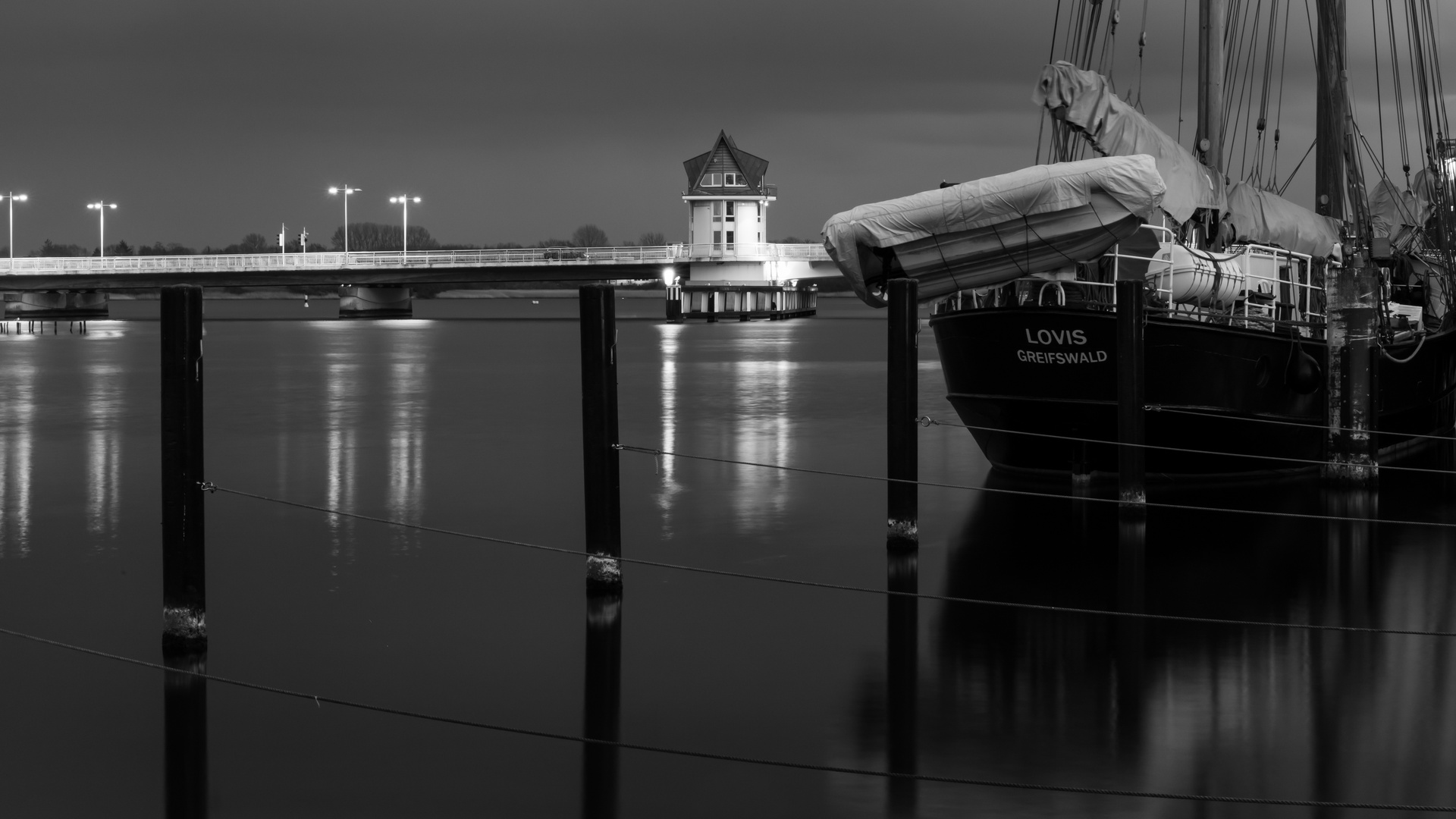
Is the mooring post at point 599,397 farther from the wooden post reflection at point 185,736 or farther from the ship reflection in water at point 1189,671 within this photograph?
the wooden post reflection at point 185,736

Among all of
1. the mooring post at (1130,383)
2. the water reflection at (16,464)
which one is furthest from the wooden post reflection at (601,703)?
the water reflection at (16,464)

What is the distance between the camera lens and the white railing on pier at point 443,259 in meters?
116

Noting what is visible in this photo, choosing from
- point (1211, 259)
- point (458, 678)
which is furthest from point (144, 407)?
point (458, 678)

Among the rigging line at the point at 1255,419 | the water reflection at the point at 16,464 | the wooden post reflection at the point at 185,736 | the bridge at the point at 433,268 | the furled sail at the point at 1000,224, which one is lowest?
the wooden post reflection at the point at 185,736

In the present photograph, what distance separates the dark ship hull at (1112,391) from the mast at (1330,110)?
25.5ft

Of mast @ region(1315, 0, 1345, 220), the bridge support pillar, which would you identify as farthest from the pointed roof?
mast @ region(1315, 0, 1345, 220)

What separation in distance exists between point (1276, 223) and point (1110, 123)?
453cm

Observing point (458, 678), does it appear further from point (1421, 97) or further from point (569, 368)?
point (569, 368)

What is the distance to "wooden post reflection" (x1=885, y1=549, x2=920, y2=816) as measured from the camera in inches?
337

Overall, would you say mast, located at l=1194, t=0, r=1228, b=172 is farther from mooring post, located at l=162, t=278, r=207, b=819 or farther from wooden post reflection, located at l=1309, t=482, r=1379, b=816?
mooring post, located at l=162, t=278, r=207, b=819

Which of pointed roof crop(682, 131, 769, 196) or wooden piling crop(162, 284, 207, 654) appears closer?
wooden piling crop(162, 284, 207, 654)

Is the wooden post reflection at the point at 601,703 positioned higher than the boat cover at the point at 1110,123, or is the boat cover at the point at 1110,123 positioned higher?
the boat cover at the point at 1110,123

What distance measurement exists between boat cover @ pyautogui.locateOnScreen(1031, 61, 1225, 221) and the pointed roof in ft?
323

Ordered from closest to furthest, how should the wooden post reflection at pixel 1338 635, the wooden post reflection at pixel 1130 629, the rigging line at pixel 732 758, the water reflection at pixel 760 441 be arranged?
the rigging line at pixel 732 758 < the wooden post reflection at pixel 1338 635 < the wooden post reflection at pixel 1130 629 < the water reflection at pixel 760 441
